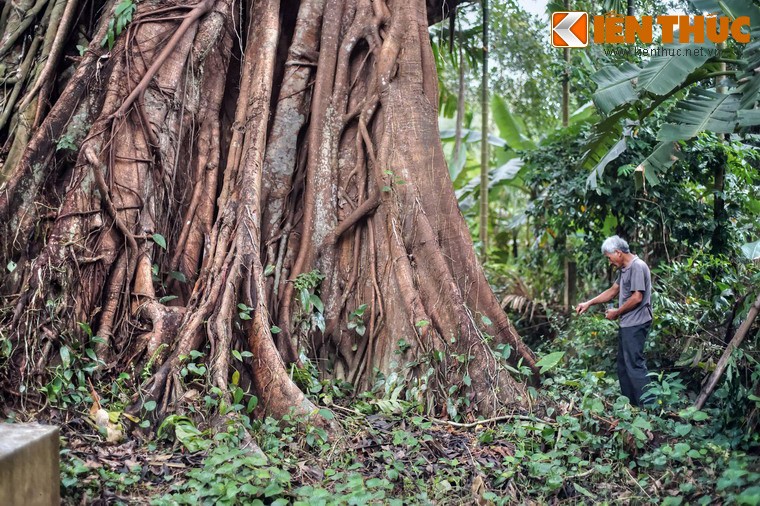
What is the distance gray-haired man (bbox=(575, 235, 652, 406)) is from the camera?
6348mm

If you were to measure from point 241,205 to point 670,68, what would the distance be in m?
3.88

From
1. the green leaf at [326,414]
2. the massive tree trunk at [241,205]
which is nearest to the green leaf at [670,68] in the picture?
the massive tree trunk at [241,205]

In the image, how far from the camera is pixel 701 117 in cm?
600

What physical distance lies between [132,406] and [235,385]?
2.26ft

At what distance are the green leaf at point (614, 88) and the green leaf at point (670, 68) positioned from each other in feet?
0.87

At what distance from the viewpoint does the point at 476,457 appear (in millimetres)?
5059

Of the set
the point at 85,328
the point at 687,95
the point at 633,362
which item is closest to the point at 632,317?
the point at 633,362

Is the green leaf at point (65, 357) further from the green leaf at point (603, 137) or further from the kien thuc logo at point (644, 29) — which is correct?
the kien thuc logo at point (644, 29)

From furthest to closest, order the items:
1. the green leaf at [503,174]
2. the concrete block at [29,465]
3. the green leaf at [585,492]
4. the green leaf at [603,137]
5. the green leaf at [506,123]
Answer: the green leaf at [506,123], the green leaf at [503,174], the green leaf at [603,137], the green leaf at [585,492], the concrete block at [29,465]

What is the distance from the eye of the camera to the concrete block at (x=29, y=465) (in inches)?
131

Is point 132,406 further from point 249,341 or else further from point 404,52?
point 404,52

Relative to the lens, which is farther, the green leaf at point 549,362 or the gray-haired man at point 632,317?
the gray-haired man at point 632,317

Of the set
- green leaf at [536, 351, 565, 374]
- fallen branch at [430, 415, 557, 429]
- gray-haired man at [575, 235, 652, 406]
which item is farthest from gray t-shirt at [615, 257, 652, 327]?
fallen branch at [430, 415, 557, 429]

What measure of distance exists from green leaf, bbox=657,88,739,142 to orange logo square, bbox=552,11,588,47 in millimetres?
3632
